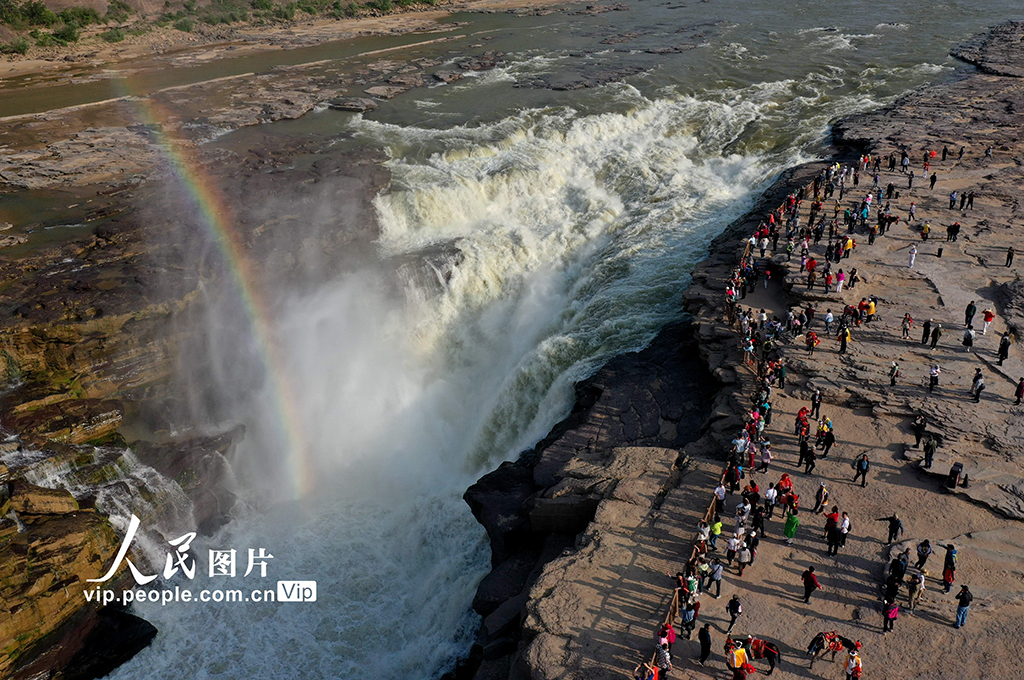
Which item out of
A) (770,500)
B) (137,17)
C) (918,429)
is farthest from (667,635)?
(137,17)

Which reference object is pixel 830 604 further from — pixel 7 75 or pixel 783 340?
pixel 7 75

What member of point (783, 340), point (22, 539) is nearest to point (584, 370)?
point (783, 340)

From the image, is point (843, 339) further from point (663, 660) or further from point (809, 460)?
point (663, 660)

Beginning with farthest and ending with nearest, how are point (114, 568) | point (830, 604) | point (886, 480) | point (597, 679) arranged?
point (114, 568) → point (886, 480) → point (830, 604) → point (597, 679)

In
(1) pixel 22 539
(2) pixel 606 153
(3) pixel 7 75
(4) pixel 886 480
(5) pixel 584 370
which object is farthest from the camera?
(3) pixel 7 75

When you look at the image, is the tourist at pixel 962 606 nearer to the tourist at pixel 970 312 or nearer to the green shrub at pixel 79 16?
the tourist at pixel 970 312
